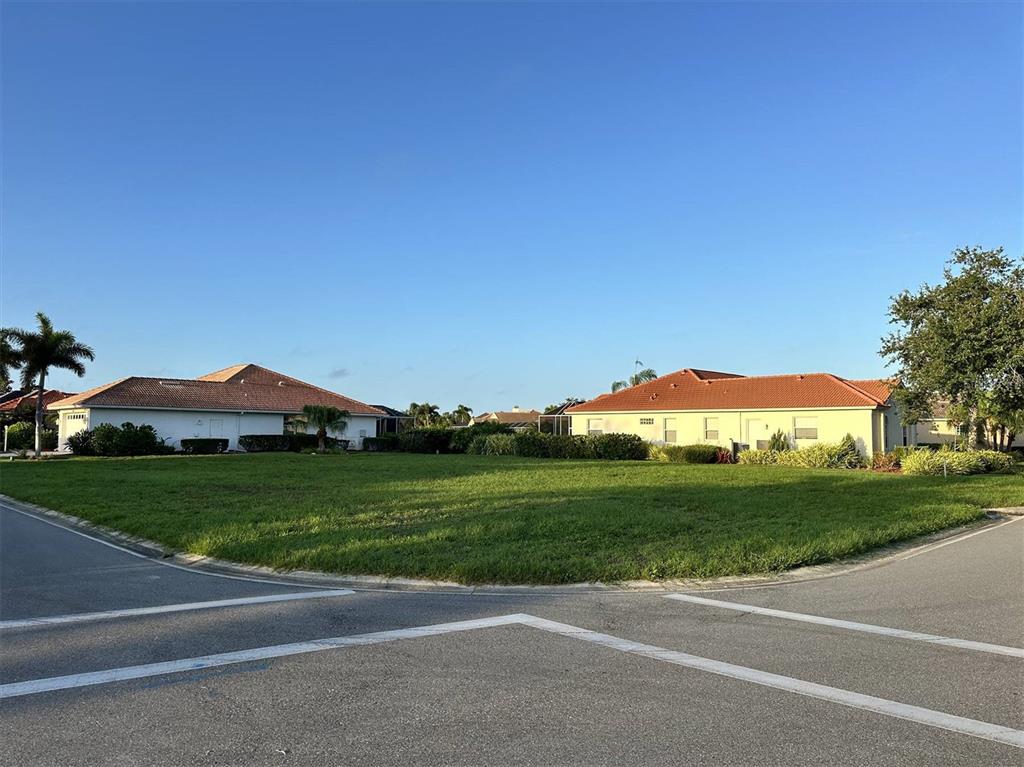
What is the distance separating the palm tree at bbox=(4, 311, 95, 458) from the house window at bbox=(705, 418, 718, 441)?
111ft

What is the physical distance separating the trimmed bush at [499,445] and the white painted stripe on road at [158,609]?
115 feet

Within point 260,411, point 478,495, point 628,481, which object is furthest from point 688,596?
point 260,411

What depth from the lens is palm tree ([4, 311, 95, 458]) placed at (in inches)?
1543

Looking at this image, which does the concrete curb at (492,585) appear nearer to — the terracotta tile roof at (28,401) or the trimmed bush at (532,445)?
the trimmed bush at (532,445)

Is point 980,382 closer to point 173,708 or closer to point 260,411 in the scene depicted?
point 173,708

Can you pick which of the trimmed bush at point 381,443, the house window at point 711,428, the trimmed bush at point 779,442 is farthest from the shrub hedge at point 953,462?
the trimmed bush at point 381,443

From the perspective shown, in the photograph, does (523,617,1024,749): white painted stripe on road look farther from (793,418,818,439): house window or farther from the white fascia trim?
the white fascia trim

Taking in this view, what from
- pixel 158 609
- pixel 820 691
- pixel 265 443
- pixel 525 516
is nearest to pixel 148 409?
pixel 265 443

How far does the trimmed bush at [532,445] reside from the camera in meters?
41.8

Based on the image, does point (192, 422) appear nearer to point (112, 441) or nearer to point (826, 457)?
point (112, 441)

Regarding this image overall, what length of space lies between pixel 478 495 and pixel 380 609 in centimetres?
996

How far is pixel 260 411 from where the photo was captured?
165 feet

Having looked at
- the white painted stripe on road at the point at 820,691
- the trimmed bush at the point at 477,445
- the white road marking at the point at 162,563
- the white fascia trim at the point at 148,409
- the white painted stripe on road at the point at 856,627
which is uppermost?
the white fascia trim at the point at 148,409

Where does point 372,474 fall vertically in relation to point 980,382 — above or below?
below
